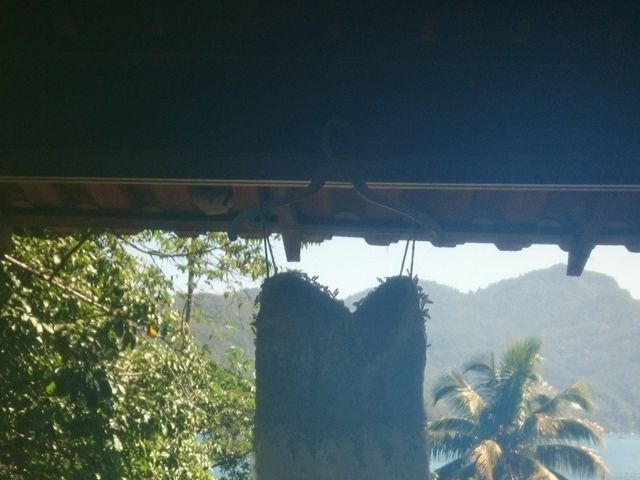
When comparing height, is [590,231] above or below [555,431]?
below

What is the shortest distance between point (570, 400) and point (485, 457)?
2.34 meters

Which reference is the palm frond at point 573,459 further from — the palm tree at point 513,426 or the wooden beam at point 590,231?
the wooden beam at point 590,231

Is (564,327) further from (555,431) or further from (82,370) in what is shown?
(82,370)

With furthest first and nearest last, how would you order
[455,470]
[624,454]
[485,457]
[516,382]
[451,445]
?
[624,454] → [516,382] → [451,445] → [455,470] → [485,457]

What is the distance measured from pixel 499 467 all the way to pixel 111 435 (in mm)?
10697

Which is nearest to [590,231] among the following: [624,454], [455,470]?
[455,470]

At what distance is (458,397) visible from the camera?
13867 millimetres

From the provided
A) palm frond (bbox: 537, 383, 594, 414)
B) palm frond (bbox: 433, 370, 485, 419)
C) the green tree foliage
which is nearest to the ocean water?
palm frond (bbox: 537, 383, 594, 414)

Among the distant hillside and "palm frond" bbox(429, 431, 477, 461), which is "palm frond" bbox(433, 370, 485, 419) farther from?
the distant hillside

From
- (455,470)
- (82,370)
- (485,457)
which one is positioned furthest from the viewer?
(455,470)

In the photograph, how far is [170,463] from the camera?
16.1 ft

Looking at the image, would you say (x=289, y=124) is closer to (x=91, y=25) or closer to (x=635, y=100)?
(x=91, y=25)

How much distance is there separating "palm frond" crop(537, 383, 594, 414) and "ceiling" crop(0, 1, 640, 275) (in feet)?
43.8

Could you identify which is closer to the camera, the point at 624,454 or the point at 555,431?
the point at 555,431
